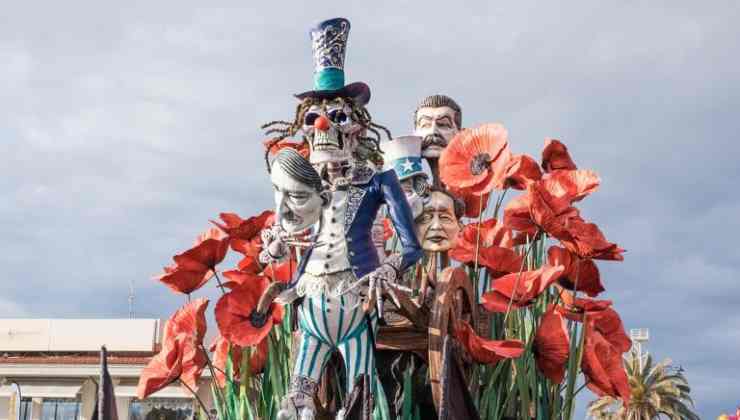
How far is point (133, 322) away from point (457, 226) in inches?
729

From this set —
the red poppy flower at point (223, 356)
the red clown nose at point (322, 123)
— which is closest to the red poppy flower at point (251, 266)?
the red poppy flower at point (223, 356)

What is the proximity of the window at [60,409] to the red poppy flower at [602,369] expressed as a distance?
61.5 feet

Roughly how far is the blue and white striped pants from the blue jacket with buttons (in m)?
0.19

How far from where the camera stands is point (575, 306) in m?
6.61

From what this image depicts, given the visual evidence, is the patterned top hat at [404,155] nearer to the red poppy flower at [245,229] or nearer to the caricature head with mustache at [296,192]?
the red poppy flower at [245,229]

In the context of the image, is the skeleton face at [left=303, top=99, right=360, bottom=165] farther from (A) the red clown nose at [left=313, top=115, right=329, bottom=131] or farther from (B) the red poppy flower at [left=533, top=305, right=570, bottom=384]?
(B) the red poppy flower at [left=533, top=305, right=570, bottom=384]

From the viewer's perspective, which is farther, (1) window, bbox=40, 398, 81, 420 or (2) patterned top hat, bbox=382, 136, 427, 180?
(1) window, bbox=40, 398, 81, 420

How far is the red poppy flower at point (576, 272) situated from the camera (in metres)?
6.59

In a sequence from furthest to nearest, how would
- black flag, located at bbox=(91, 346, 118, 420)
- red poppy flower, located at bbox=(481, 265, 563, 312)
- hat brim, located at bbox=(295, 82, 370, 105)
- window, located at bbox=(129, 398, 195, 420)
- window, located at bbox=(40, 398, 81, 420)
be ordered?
window, located at bbox=(40, 398, 81, 420) < window, located at bbox=(129, 398, 195, 420) < red poppy flower, located at bbox=(481, 265, 563, 312) < hat brim, located at bbox=(295, 82, 370, 105) < black flag, located at bbox=(91, 346, 118, 420)

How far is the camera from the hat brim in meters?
5.75

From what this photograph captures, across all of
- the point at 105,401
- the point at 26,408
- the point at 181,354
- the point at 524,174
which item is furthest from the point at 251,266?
the point at 26,408

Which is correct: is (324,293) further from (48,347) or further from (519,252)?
(48,347)

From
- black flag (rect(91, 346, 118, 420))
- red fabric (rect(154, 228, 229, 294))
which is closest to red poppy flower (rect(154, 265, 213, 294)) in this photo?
red fabric (rect(154, 228, 229, 294))

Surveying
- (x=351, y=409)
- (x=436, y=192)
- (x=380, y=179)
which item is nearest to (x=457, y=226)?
(x=436, y=192)
